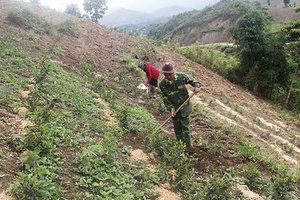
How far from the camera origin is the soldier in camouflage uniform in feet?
18.5

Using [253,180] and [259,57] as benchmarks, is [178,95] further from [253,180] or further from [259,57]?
[259,57]

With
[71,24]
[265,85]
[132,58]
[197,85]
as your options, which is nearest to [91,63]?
[132,58]

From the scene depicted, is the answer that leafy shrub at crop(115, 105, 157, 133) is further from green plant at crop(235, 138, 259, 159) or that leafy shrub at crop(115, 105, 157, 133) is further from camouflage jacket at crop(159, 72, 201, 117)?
green plant at crop(235, 138, 259, 159)

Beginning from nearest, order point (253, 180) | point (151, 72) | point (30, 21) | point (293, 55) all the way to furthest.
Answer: point (253, 180) < point (151, 72) < point (30, 21) < point (293, 55)

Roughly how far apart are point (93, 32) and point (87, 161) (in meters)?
11.0

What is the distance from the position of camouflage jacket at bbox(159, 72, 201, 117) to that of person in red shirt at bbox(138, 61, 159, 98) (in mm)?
3341

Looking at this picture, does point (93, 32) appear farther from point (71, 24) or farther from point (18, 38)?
point (18, 38)

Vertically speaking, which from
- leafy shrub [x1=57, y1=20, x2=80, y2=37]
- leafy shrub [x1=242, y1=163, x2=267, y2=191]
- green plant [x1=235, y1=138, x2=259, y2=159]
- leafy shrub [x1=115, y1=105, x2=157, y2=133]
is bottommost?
green plant [x1=235, y1=138, x2=259, y2=159]

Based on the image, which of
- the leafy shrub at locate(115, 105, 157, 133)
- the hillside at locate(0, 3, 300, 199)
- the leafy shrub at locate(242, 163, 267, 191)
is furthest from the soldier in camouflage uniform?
the leafy shrub at locate(242, 163, 267, 191)

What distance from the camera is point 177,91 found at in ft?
18.7

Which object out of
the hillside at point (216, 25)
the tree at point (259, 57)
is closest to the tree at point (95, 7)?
the hillside at point (216, 25)

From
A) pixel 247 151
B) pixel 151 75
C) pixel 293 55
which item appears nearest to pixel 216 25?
pixel 293 55

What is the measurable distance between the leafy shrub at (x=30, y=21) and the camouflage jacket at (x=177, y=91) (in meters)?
7.14

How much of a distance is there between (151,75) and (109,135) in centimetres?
404
